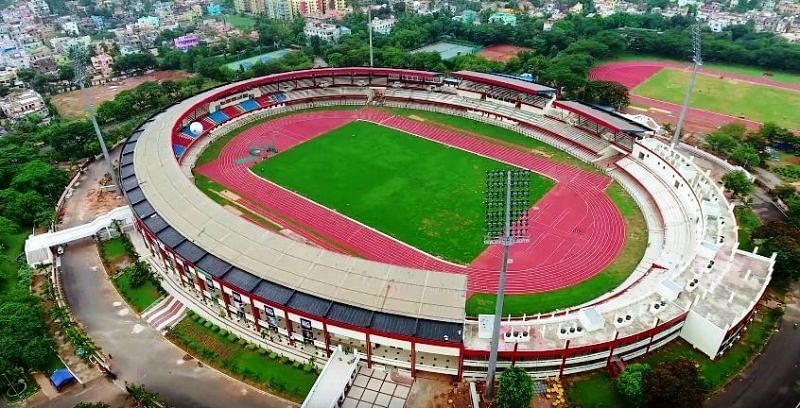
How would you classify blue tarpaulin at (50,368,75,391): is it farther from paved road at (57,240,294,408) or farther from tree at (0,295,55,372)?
paved road at (57,240,294,408)

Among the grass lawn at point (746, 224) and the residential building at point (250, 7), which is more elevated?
the residential building at point (250, 7)

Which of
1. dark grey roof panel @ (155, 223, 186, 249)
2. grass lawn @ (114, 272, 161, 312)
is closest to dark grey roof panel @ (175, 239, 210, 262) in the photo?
dark grey roof panel @ (155, 223, 186, 249)

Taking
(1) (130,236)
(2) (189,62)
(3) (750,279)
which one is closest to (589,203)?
(3) (750,279)

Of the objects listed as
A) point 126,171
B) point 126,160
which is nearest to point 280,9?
point 126,160

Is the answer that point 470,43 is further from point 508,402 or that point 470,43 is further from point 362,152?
point 508,402

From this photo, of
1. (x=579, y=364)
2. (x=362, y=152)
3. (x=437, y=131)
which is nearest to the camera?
(x=579, y=364)

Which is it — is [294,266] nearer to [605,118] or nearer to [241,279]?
[241,279]

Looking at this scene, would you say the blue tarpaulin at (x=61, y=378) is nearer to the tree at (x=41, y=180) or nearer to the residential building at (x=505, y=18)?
the tree at (x=41, y=180)

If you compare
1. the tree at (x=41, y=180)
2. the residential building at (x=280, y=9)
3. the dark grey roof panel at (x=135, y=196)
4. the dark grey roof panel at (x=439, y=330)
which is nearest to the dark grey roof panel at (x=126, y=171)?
the dark grey roof panel at (x=135, y=196)
